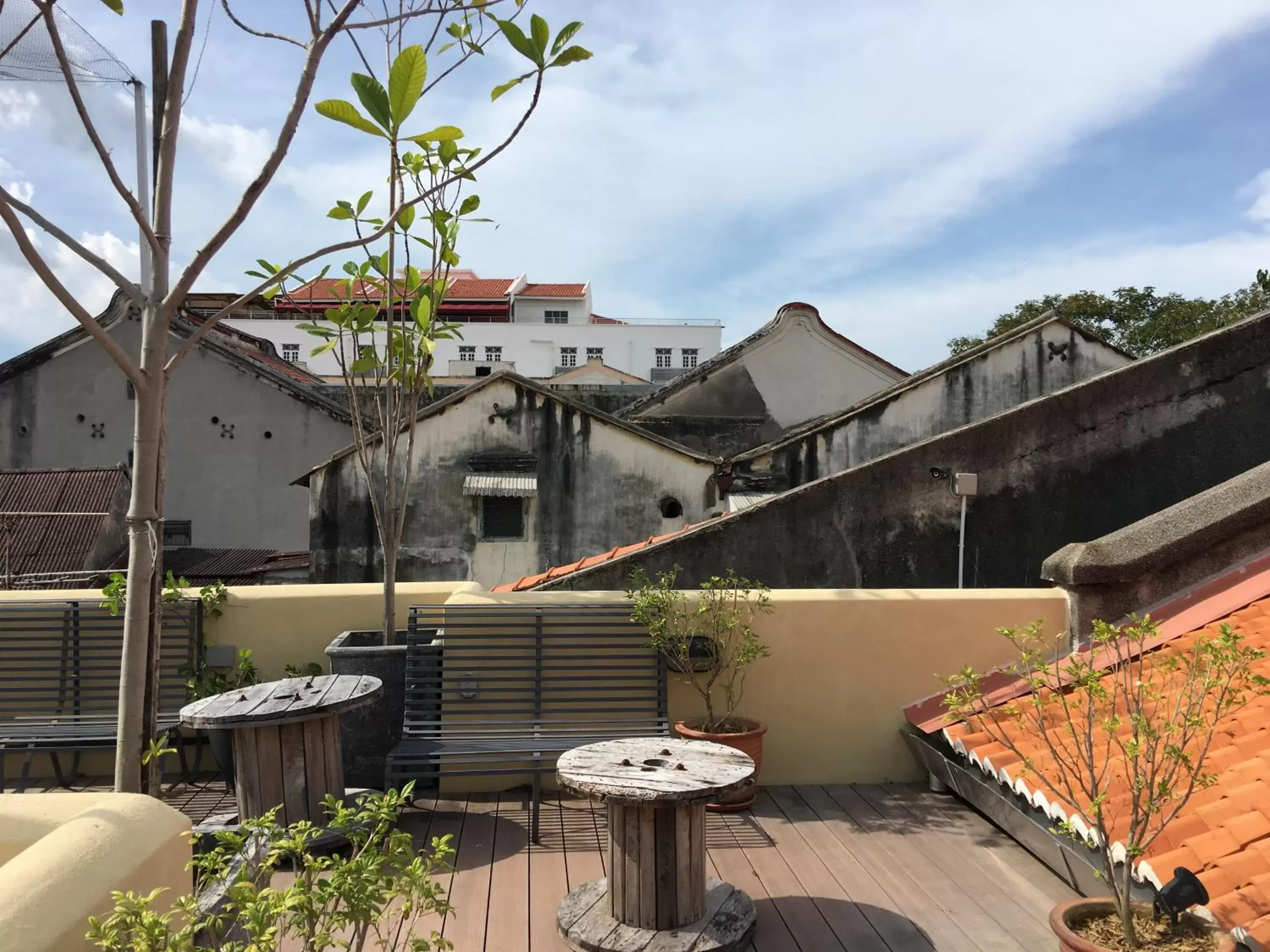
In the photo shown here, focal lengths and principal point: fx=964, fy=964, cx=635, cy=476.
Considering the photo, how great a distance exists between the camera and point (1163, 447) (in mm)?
7000

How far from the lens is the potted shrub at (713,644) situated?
15.8 feet

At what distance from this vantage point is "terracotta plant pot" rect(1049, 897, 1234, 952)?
270 cm

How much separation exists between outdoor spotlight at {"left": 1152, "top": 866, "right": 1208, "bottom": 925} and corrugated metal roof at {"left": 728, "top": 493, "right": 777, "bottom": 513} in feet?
23.4

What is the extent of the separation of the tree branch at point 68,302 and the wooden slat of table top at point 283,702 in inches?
63.3

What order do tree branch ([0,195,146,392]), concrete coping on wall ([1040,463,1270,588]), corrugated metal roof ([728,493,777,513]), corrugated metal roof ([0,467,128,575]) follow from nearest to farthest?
tree branch ([0,195,146,392])
concrete coping on wall ([1040,463,1270,588])
corrugated metal roof ([728,493,777,513])
corrugated metal roof ([0,467,128,575])

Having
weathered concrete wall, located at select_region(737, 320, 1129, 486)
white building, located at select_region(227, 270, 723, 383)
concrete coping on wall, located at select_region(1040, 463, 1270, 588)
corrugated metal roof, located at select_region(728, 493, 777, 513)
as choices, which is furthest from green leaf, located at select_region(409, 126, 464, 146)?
white building, located at select_region(227, 270, 723, 383)

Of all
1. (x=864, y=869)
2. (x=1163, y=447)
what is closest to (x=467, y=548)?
(x=1163, y=447)

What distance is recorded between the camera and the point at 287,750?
404 cm

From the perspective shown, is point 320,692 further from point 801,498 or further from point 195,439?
point 195,439

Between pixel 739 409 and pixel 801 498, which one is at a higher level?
pixel 739 409

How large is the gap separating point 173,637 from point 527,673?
193cm

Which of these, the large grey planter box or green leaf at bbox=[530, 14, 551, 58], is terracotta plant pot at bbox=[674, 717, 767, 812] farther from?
green leaf at bbox=[530, 14, 551, 58]

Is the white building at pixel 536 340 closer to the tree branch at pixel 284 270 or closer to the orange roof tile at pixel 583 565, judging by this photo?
the orange roof tile at pixel 583 565

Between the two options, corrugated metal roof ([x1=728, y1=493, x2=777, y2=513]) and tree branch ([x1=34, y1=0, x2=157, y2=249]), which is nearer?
tree branch ([x1=34, y1=0, x2=157, y2=249])
